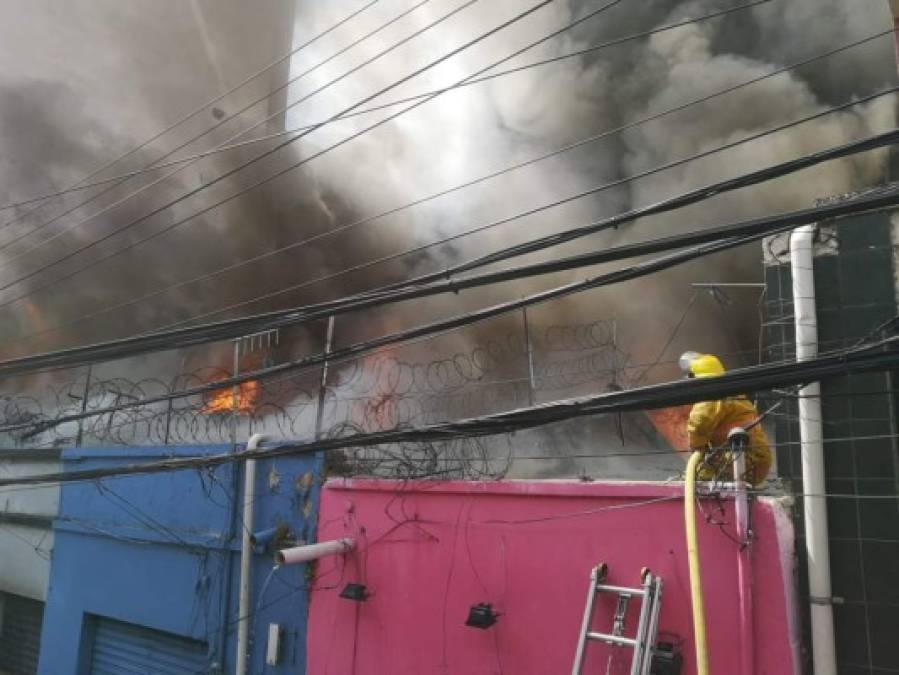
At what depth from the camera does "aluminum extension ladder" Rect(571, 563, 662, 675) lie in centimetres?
447

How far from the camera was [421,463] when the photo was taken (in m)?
6.62

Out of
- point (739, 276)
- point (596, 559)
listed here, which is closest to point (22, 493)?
point (596, 559)

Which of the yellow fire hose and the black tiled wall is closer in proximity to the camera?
the yellow fire hose

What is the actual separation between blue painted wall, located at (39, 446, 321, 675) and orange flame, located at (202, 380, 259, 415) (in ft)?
1.98

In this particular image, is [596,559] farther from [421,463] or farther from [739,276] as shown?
[739,276]

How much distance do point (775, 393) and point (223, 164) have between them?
16.0m

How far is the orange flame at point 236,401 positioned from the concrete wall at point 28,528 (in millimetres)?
2394

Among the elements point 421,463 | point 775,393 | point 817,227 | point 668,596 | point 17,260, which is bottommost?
point 668,596

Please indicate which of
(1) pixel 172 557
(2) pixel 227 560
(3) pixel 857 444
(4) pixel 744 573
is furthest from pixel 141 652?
(3) pixel 857 444

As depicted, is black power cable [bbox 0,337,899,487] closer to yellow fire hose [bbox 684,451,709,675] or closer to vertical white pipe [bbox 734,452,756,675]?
yellow fire hose [bbox 684,451,709,675]

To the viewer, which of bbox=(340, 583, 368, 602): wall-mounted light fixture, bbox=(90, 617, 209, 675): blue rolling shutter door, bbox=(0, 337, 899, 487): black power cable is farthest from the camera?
bbox=(90, 617, 209, 675): blue rolling shutter door

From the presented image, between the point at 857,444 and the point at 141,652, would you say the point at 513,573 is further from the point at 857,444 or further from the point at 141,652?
the point at 141,652

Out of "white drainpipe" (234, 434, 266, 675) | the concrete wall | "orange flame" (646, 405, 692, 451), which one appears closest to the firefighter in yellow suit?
"orange flame" (646, 405, 692, 451)

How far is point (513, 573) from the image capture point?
5.58 m
